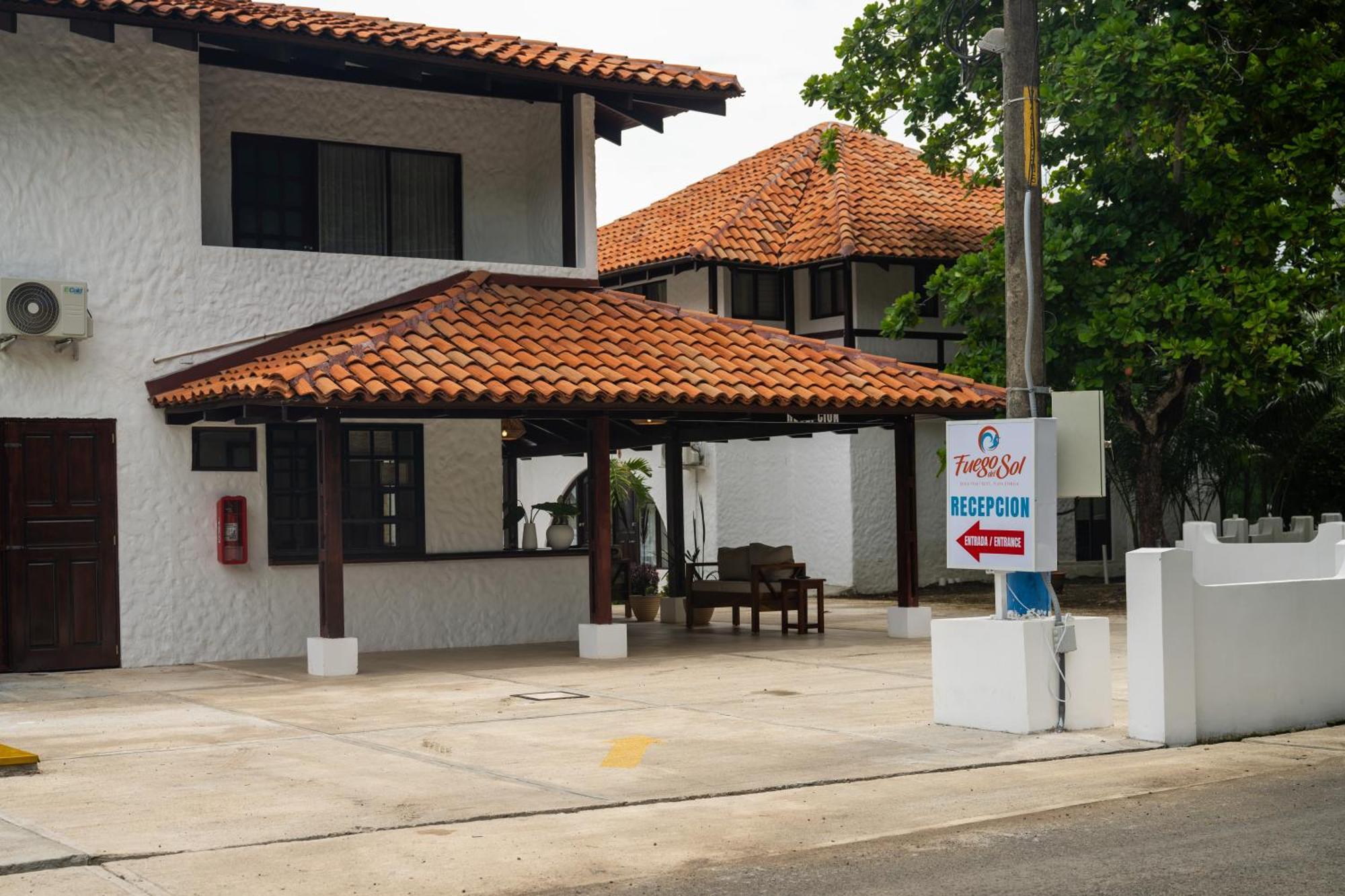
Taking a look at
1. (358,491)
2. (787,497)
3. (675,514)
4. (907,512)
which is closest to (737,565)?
(675,514)

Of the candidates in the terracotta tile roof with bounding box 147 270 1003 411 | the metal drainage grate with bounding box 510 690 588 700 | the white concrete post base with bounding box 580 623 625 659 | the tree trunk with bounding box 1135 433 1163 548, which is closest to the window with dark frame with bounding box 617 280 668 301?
the tree trunk with bounding box 1135 433 1163 548

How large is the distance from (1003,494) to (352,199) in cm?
929

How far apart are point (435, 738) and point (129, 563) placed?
236 inches

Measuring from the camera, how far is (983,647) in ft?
35.0

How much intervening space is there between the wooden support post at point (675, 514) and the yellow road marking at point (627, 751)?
10.1 m

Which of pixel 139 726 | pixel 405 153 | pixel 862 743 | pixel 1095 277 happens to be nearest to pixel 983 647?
pixel 862 743

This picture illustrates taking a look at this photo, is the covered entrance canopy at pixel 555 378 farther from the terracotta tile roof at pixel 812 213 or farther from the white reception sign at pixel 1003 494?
the terracotta tile roof at pixel 812 213

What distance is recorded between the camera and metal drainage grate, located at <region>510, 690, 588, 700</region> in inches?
498

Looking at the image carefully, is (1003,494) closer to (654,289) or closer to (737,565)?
(737,565)

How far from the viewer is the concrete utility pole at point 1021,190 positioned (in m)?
10.9

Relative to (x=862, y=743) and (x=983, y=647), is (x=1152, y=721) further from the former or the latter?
(x=862, y=743)

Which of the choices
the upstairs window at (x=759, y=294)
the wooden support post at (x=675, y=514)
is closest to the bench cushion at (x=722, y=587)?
the wooden support post at (x=675, y=514)

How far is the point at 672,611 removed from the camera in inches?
829

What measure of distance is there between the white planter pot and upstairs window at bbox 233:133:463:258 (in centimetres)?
327
